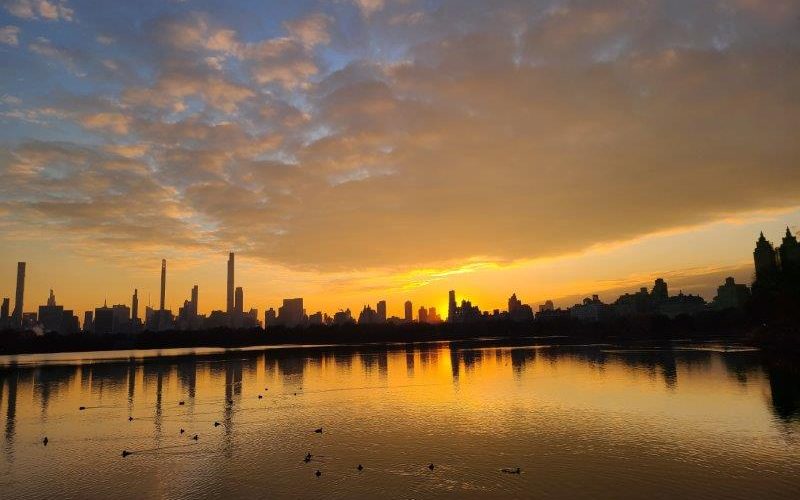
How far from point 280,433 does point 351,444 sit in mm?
8396

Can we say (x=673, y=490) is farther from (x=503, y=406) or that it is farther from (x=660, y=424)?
(x=503, y=406)

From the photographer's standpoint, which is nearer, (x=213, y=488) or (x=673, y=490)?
(x=673, y=490)

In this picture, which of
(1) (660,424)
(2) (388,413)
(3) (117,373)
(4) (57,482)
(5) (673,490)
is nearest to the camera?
(5) (673,490)

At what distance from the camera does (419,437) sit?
148 ft

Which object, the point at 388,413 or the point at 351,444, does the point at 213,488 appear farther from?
the point at 388,413

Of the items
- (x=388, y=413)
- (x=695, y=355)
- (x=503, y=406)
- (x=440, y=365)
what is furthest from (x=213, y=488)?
(x=695, y=355)

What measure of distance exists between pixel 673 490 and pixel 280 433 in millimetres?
31953

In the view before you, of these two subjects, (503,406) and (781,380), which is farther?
(781,380)

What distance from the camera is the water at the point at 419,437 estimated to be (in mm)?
32500

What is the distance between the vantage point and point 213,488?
32625 millimetres

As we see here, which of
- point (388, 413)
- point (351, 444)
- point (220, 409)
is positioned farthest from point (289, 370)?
point (351, 444)

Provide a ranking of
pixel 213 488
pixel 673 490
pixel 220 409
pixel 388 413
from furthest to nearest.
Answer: pixel 220 409
pixel 388 413
pixel 213 488
pixel 673 490

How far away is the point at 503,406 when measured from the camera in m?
59.3

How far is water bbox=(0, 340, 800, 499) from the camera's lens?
32.5m
